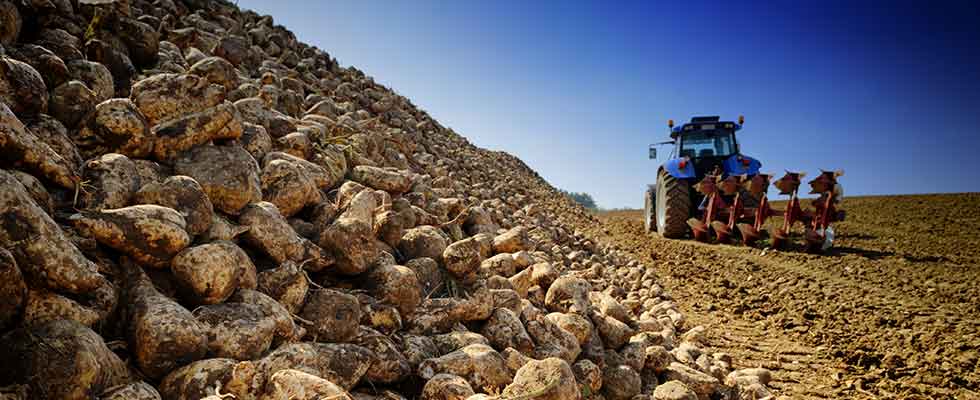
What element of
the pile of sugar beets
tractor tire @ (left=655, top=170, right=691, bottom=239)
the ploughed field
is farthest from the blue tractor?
the pile of sugar beets

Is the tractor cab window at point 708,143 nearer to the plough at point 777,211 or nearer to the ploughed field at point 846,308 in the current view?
the plough at point 777,211

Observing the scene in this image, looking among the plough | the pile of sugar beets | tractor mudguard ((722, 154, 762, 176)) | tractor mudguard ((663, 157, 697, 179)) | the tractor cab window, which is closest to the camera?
the pile of sugar beets

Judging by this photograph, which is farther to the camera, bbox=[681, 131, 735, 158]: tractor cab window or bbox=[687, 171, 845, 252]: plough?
bbox=[681, 131, 735, 158]: tractor cab window

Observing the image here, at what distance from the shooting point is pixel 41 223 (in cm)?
129

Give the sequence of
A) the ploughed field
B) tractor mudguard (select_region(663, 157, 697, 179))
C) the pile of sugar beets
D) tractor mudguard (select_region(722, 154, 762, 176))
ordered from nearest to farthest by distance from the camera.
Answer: the pile of sugar beets < the ploughed field < tractor mudguard (select_region(663, 157, 697, 179)) < tractor mudguard (select_region(722, 154, 762, 176))

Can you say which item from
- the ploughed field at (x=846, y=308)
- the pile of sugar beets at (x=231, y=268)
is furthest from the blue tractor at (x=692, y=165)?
the pile of sugar beets at (x=231, y=268)

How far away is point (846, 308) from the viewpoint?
4266mm

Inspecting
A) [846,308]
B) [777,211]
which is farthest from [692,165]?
[846,308]

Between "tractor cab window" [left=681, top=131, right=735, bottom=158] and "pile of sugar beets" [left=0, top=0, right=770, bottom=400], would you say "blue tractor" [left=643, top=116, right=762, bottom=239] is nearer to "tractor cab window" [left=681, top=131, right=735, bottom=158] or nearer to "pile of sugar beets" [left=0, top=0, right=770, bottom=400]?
"tractor cab window" [left=681, top=131, right=735, bottom=158]

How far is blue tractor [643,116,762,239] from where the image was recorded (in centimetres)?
803

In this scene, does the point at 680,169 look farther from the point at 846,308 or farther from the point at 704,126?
the point at 846,308

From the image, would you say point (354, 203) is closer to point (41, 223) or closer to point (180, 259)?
point (180, 259)

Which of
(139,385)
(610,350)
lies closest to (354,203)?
(139,385)

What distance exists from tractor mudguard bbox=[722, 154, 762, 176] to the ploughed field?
1415mm
